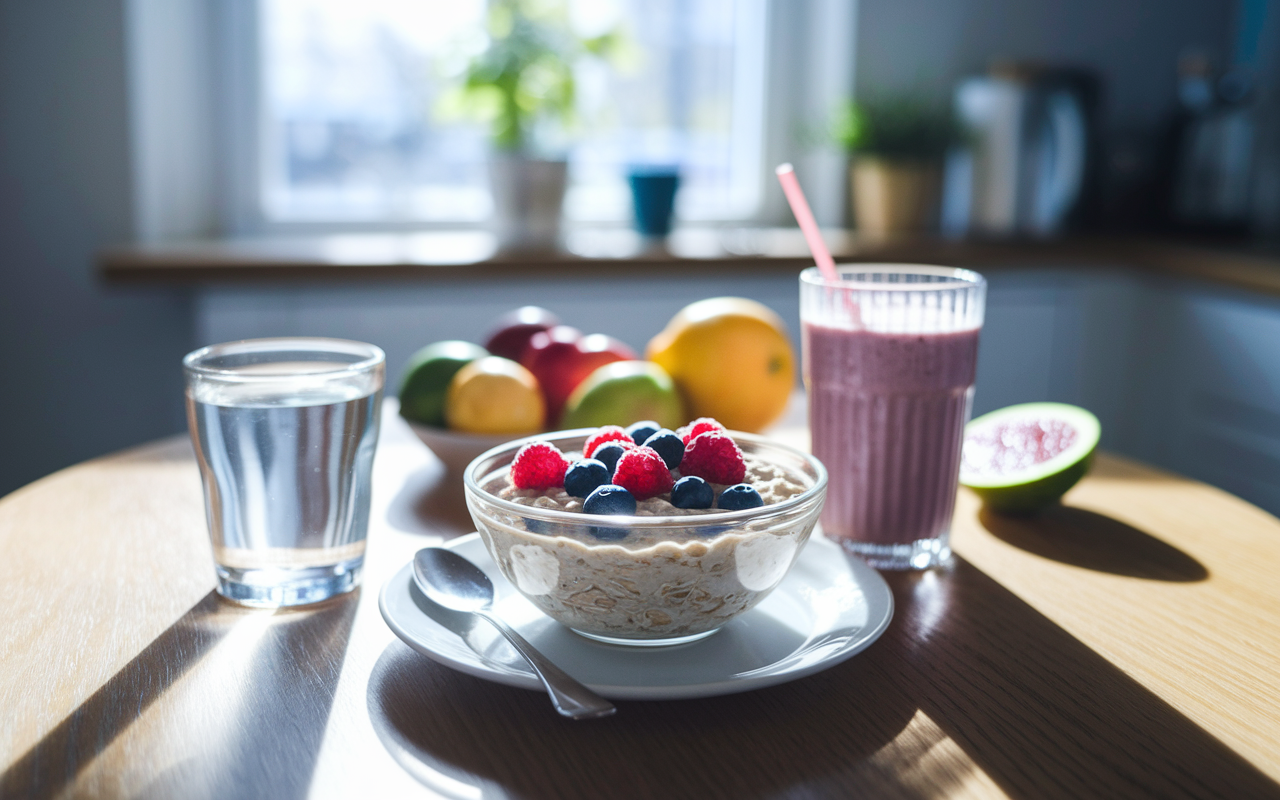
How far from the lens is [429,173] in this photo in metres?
2.50

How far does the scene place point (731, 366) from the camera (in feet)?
3.70

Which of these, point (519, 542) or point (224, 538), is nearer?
point (519, 542)

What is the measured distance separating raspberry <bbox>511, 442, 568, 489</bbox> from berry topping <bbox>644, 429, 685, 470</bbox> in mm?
65

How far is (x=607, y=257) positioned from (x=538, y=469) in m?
1.49

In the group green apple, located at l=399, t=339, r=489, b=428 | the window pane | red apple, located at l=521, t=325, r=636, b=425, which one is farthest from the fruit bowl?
the window pane

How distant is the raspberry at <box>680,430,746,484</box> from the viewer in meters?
0.67

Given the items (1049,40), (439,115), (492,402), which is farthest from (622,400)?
(1049,40)

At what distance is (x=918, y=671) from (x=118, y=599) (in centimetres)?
55

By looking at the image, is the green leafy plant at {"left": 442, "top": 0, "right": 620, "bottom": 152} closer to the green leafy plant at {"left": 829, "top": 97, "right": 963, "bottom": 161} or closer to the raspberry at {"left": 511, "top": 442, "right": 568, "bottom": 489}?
the green leafy plant at {"left": 829, "top": 97, "right": 963, "bottom": 161}

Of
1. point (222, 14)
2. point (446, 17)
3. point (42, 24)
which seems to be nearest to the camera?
point (42, 24)

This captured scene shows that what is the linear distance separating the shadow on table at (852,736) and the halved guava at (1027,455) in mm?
272

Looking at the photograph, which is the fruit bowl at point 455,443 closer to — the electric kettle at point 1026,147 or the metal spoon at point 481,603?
the metal spoon at point 481,603

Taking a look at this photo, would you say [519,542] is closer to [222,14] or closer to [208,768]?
[208,768]

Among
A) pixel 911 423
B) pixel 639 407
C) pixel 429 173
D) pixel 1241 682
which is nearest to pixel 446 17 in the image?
pixel 429 173
